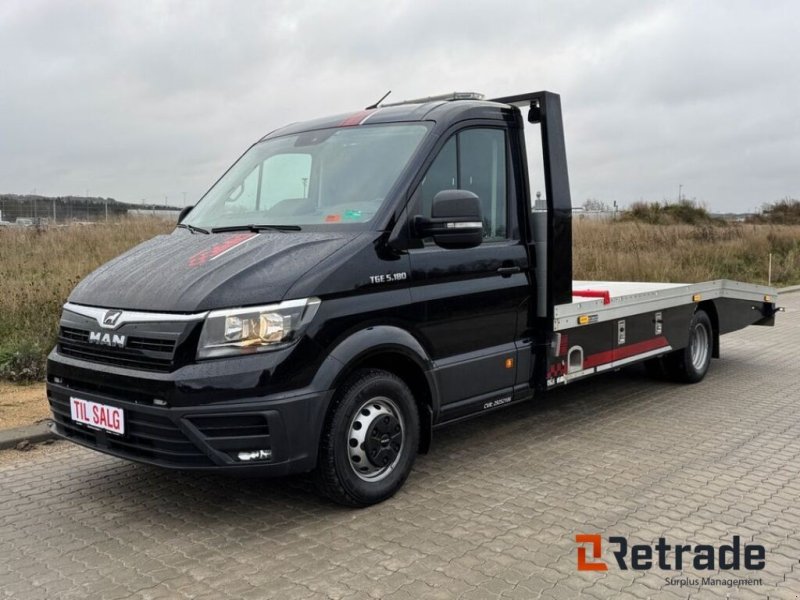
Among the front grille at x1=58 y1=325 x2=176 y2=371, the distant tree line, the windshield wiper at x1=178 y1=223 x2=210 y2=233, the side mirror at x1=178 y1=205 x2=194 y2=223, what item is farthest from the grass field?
the distant tree line

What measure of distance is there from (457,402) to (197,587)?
2.05 m

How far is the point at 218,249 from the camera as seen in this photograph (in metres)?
4.14

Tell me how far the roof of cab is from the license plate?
248 centimetres

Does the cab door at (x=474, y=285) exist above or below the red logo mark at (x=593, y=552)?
above

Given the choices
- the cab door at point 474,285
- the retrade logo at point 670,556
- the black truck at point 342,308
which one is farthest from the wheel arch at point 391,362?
the retrade logo at point 670,556

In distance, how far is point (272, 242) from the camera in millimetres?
4102

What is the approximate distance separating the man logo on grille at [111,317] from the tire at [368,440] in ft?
4.19

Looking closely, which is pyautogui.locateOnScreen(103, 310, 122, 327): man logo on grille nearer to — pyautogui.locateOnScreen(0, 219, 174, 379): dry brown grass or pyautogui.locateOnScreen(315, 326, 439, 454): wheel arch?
pyautogui.locateOnScreen(315, 326, 439, 454): wheel arch

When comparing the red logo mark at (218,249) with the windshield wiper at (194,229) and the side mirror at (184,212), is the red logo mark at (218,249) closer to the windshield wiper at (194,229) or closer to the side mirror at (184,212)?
the windshield wiper at (194,229)

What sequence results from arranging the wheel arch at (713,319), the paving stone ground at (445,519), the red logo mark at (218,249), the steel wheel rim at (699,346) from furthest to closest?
the wheel arch at (713,319)
the steel wheel rim at (699,346)
the red logo mark at (218,249)
the paving stone ground at (445,519)

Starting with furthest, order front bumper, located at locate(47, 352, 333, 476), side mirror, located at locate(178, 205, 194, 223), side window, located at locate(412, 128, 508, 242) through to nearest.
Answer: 1. side mirror, located at locate(178, 205, 194, 223)
2. side window, located at locate(412, 128, 508, 242)
3. front bumper, located at locate(47, 352, 333, 476)

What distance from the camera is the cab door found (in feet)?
14.6

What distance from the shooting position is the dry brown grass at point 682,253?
53.7ft

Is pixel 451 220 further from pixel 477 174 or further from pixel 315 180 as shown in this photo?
pixel 315 180
